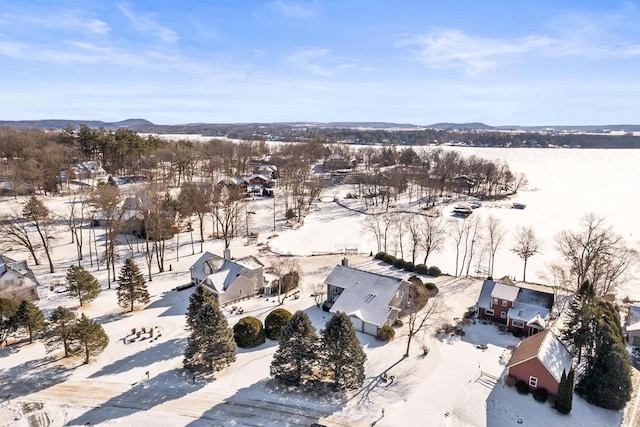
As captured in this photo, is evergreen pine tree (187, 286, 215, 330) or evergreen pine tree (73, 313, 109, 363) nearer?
evergreen pine tree (73, 313, 109, 363)

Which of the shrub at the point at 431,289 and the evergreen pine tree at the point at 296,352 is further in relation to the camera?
the shrub at the point at 431,289

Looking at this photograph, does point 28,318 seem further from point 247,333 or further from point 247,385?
point 247,385

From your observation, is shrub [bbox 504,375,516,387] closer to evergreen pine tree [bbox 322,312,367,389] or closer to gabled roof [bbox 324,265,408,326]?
gabled roof [bbox 324,265,408,326]

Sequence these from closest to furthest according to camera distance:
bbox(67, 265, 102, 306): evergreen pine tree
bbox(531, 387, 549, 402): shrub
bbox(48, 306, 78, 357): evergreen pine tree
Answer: bbox(531, 387, 549, 402): shrub, bbox(48, 306, 78, 357): evergreen pine tree, bbox(67, 265, 102, 306): evergreen pine tree

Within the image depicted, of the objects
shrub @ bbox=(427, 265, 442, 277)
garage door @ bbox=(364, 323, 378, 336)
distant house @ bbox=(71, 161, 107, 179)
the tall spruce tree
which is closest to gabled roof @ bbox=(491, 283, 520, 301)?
the tall spruce tree

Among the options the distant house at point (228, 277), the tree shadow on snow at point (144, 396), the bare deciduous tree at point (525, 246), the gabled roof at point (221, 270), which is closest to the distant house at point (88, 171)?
the gabled roof at point (221, 270)

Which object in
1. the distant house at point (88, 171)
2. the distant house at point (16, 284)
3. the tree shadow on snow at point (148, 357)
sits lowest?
the tree shadow on snow at point (148, 357)

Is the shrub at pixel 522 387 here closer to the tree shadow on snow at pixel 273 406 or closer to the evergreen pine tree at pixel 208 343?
the tree shadow on snow at pixel 273 406
